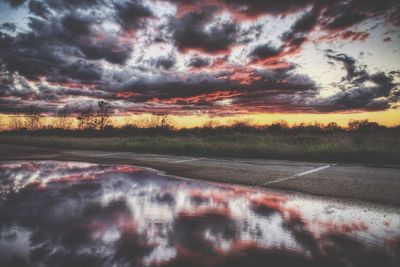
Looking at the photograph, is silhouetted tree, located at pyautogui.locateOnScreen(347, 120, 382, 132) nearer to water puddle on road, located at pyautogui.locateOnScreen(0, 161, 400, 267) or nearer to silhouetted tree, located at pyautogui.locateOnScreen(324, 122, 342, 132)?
silhouetted tree, located at pyautogui.locateOnScreen(324, 122, 342, 132)

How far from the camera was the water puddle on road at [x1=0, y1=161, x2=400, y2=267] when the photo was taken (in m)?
2.32

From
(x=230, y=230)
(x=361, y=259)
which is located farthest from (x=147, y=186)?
(x=361, y=259)

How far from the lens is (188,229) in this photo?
9.89 feet

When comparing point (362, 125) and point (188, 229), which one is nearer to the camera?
point (188, 229)

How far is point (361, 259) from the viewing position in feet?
7.64

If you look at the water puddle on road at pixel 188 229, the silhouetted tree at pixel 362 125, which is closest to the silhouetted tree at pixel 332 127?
the silhouetted tree at pixel 362 125

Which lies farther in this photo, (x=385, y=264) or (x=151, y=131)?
(x=151, y=131)

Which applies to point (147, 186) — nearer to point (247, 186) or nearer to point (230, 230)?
point (247, 186)

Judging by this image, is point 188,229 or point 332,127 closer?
point 188,229

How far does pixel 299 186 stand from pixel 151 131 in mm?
47049

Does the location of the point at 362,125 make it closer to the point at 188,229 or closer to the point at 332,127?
the point at 332,127

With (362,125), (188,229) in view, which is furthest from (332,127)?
(188,229)

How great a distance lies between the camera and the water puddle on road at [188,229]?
7.61 feet

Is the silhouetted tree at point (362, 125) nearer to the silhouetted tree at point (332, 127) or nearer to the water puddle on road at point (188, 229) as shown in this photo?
the silhouetted tree at point (332, 127)
